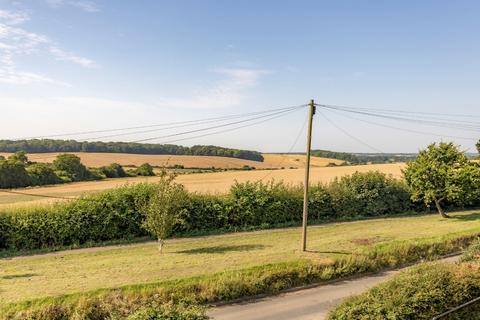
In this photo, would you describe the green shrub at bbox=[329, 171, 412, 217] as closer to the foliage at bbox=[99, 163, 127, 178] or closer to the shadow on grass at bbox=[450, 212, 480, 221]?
the shadow on grass at bbox=[450, 212, 480, 221]

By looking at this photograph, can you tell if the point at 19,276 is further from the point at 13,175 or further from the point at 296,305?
the point at 13,175

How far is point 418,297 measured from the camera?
376 inches

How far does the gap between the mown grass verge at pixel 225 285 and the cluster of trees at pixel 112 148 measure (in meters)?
51.4

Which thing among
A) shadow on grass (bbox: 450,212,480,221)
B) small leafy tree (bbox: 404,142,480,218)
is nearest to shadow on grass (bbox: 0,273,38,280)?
small leafy tree (bbox: 404,142,480,218)

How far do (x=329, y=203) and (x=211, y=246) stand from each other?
43.8 feet

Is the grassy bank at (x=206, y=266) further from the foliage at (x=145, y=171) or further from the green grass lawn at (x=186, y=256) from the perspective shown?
the foliage at (x=145, y=171)

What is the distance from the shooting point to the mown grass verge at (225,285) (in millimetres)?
12273

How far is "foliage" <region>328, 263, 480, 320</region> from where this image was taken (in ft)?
30.1

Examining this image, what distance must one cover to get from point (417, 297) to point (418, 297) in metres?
0.04

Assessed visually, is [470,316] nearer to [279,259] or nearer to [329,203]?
[279,259]

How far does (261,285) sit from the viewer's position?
52.1 ft

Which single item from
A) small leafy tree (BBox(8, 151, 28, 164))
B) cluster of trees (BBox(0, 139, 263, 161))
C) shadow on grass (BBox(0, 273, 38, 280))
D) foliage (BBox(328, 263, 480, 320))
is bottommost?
shadow on grass (BBox(0, 273, 38, 280))

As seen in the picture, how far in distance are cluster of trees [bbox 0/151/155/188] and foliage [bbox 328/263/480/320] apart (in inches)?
1665

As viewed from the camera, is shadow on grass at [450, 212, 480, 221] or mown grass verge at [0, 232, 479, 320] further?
shadow on grass at [450, 212, 480, 221]
